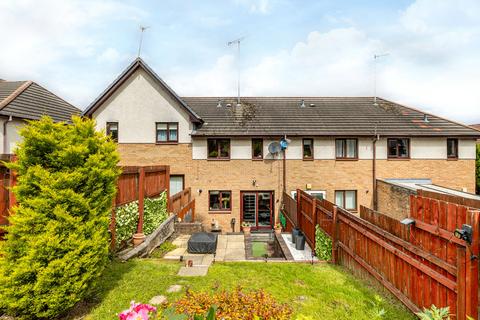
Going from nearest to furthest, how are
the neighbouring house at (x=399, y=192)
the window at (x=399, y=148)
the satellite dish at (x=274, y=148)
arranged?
1. the neighbouring house at (x=399, y=192)
2. the satellite dish at (x=274, y=148)
3. the window at (x=399, y=148)

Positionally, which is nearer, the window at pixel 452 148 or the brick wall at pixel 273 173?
the brick wall at pixel 273 173

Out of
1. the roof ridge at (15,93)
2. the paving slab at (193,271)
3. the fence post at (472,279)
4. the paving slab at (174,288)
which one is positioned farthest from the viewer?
the roof ridge at (15,93)

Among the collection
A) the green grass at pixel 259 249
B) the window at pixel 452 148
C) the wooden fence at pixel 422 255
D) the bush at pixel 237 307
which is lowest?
the green grass at pixel 259 249

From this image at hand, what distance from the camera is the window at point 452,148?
1688cm

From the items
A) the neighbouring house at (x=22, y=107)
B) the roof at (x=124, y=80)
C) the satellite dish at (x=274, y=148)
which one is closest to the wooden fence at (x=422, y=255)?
the satellite dish at (x=274, y=148)

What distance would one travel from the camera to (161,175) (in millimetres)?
12992

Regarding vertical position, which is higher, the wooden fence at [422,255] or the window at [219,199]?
the wooden fence at [422,255]

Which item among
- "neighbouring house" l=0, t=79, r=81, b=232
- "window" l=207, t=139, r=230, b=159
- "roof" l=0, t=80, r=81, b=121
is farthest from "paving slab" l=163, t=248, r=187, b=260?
"roof" l=0, t=80, r=81, b=121

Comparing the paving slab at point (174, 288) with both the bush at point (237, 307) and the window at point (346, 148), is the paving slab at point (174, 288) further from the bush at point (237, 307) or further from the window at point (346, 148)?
the window at point (346, 148)

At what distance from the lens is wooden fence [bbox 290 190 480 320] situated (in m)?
3.69

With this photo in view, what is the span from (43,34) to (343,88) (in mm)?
30353

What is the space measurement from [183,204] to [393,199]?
12.6 m

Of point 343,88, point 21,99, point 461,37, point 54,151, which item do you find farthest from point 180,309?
point 343,88

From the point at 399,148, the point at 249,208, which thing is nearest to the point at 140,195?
the point at 249,208
